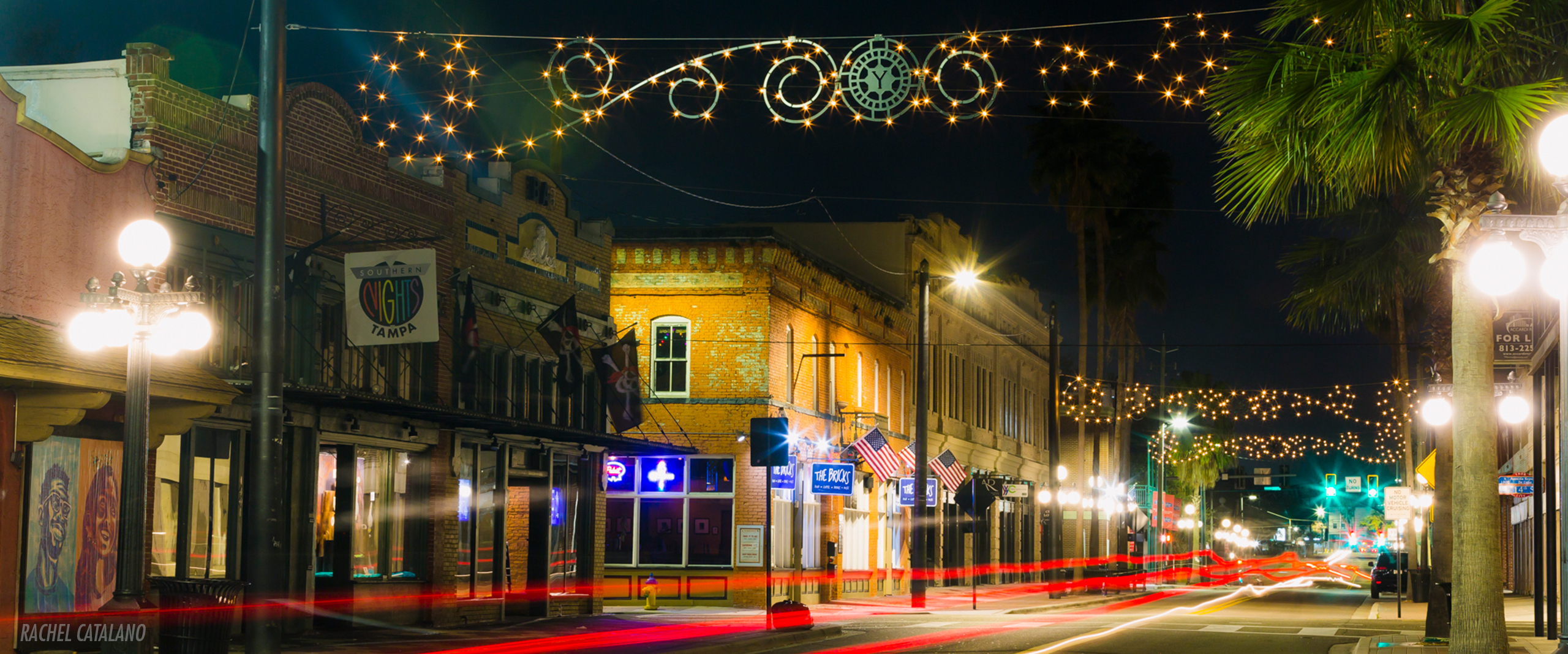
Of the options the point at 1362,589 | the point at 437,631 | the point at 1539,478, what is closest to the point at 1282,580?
the point at 1362,589

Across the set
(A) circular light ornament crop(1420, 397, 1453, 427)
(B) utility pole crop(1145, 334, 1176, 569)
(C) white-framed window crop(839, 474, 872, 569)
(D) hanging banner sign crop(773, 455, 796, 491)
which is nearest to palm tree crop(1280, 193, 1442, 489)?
(A) circular light ornament crop(1420, 397, 1453, 427)

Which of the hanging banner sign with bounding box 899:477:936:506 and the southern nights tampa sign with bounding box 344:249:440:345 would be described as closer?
the southern nights tampa sign with bounding box 344:249:440:345

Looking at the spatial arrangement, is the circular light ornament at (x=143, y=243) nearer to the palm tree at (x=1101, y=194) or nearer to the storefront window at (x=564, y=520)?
the storefront window at (x=564, y=520)

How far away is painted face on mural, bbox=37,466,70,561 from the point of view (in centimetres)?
1570

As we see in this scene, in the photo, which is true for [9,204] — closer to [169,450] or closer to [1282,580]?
[169,450]

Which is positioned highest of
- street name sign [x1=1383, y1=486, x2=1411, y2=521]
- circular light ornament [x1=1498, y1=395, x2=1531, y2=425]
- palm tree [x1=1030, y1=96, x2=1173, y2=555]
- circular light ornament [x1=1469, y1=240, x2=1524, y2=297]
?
palm tree [x1=1030, y1=96, x2=1173, y2=555]

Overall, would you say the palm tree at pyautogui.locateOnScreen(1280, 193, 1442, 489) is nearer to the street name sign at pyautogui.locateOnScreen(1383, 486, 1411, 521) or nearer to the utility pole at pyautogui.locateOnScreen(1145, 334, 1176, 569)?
the street name sign at pyautogui.locateOnScreen(1383, 486, 1411, 521)

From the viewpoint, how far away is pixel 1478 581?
13.9m

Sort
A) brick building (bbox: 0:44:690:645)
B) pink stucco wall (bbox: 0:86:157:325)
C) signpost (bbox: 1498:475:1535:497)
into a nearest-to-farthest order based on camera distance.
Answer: pink stucco wall (bbox: 0:86:157:325)
brick building (bbox: 0:44:690:645)
signpost (bbox: 1498:475:1535:497)

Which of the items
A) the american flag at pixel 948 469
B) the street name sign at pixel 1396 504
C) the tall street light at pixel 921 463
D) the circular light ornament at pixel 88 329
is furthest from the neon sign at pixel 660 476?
the circular light ornament at pixel 88 329

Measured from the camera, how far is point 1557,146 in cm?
1103

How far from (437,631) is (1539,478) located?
16.3 metres

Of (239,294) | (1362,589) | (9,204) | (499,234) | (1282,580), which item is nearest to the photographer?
(9,204)

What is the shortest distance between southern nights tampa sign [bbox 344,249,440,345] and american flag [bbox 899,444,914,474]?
2577 cm
